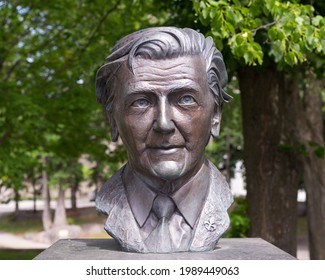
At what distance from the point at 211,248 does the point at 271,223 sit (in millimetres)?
3552

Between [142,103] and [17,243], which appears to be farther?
[17,243]

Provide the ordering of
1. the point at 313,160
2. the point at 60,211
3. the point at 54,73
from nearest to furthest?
1. the point at 313,160
2. the point at 54,73
3. the point at 60,211

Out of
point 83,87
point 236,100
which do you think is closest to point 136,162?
point 83,87

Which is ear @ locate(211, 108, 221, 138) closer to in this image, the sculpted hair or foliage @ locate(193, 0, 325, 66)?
the sculpted hair

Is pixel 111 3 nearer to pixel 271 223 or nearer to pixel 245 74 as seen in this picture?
pixel 245 74

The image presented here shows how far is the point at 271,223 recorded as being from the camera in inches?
287

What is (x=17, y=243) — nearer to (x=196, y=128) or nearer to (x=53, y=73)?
(x=53, y=73)

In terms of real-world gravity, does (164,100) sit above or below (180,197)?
above

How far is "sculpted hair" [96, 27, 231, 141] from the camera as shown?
3.77 meters

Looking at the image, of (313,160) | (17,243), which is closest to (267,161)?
(313,160)

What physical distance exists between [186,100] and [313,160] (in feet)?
15.4

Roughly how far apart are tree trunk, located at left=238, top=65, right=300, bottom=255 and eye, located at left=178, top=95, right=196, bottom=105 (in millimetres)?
3598

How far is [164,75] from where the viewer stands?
373cm

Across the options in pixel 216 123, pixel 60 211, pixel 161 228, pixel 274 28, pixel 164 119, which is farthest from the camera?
pixel 60 211
